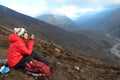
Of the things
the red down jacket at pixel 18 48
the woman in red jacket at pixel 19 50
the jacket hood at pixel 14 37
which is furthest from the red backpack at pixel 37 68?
the jacket hood at pixel 14 37

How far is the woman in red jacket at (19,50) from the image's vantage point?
1504 centimetres

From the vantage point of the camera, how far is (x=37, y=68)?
15422 millimetres

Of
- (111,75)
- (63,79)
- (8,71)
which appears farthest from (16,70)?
(111,75)

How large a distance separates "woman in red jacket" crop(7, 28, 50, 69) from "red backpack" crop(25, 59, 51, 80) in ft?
0.90

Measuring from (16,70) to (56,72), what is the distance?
10.5ft

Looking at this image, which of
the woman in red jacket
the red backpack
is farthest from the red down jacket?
the red backpack

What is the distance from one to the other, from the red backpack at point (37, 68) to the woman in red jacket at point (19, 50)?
0.27 metres

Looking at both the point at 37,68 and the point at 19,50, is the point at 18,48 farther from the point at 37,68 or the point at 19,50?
the point at 37,68

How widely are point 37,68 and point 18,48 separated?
1418mm

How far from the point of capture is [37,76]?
15.7 metres

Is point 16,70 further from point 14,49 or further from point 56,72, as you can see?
point 56,72

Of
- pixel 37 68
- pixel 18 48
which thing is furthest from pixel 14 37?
pixel 37 68

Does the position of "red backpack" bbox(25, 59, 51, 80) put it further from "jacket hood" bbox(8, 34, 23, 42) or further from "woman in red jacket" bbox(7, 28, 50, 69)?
"jacket hood" bbox(8, 34, 23, 42)

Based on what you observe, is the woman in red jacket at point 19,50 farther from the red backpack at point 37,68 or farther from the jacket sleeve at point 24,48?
the red backpack at point 37,68
